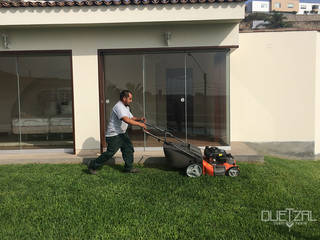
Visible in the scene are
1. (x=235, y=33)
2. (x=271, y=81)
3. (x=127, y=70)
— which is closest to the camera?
(x=235, y=33)

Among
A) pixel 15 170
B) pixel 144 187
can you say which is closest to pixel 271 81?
pixel 144 187

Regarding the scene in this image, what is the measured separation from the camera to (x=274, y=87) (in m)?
6.79

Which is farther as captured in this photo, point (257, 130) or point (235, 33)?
point (257, 130)

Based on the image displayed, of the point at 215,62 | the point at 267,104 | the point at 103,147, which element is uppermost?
A: the point at 215,62

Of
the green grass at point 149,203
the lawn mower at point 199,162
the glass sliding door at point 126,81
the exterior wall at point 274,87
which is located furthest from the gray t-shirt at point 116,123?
the exterior wall at point 274,87

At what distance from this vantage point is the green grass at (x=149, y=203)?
2680 mm

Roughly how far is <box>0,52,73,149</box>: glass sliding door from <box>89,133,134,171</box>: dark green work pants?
9.07 feet

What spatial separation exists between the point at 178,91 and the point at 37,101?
4.51 m

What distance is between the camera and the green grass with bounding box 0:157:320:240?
2.68 metres

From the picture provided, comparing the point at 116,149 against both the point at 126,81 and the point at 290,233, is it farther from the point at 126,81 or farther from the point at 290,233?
the point at 290,233

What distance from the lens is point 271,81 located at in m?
6.79

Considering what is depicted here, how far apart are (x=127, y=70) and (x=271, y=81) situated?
413 cm

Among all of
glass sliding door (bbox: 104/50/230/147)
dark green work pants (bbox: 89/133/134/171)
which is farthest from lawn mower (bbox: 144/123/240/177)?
glass sliding door (bbox: 104/50/230/147)

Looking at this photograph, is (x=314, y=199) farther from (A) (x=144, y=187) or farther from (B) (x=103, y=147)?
(B) (x=103, y=147)
